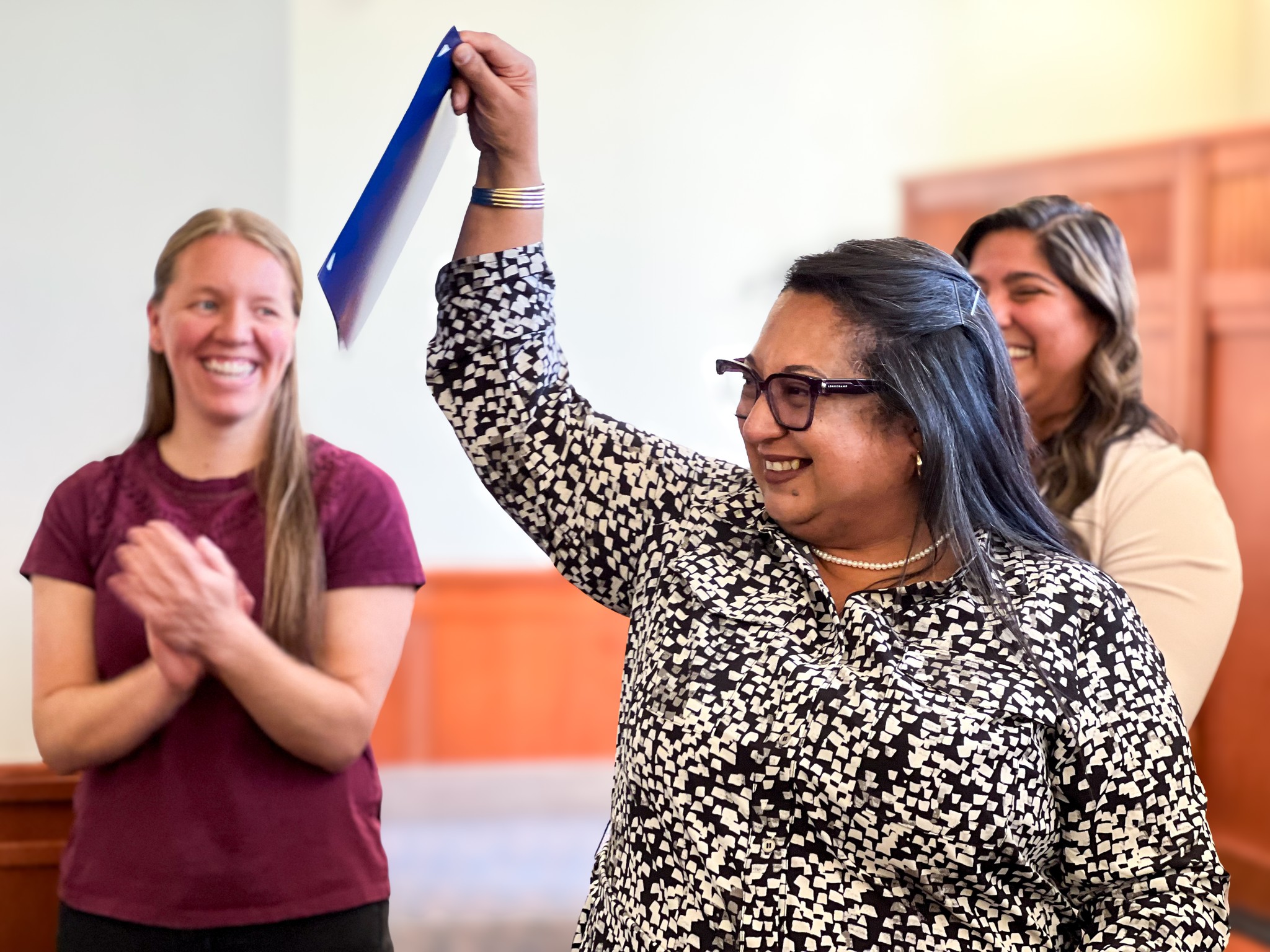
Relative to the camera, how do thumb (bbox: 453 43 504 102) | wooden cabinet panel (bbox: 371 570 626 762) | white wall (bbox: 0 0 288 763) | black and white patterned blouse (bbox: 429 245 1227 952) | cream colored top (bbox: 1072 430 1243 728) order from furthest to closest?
1. wooden cabinet panel (bbox: 371 570 626 762)
2. white wall (bbox: 0 0 288 763)
3. cream colored top (bbox: 1072 430 1243 728)
4. thumb (bbox: 453 43 504 102)
5. black and white patterned blouse (bbox: 429 245 1227 952)

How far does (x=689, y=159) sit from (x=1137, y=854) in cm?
376

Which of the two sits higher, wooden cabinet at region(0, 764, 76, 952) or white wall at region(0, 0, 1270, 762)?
white wall at region(0, 0, 1270, 762)

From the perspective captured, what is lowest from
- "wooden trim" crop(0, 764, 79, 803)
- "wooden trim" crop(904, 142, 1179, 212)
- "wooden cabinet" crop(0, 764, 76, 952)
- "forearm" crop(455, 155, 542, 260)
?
"wooden cabinet" crop(0, 764, 76, 952)

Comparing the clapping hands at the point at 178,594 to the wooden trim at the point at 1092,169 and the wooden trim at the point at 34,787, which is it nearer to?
the wooden trim at the point at 34,787

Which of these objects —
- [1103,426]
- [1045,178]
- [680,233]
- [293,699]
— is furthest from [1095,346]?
[680,233]

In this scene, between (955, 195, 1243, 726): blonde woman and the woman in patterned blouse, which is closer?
the woman in patterned blouse

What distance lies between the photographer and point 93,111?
5.74 feet

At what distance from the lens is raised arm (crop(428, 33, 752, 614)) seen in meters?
1.33

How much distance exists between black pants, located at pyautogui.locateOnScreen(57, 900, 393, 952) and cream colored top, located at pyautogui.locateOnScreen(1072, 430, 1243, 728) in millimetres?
1025

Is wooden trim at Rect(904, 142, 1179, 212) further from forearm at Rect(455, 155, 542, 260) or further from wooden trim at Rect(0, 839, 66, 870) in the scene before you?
wooden trim at Rect(0, 839, 66, 870)

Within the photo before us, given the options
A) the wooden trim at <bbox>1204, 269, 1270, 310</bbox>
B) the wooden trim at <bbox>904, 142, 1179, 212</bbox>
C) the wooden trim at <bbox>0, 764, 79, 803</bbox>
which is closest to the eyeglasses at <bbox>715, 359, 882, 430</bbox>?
the wooden trim at <bbox>0, 764, 79, 803</bbox>

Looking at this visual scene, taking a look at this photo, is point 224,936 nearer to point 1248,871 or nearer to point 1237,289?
point 1248,871

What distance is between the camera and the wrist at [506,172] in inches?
52.0

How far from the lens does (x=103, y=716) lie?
53.7 inches
